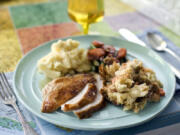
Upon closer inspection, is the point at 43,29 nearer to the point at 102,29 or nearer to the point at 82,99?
the point at 102,29

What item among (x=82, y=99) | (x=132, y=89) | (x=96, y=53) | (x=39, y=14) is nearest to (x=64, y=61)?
(x=96, y=53)

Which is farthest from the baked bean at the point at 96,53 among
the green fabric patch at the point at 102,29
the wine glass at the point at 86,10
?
the green fabric patch at the point at 102,29

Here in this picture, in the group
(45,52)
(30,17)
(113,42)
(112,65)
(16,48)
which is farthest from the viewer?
(30,17)

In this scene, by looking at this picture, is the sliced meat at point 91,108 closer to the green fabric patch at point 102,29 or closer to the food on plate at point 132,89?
the food on plate at point 132,89

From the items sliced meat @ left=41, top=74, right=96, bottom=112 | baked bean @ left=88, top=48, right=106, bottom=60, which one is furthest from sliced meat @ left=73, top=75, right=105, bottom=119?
baked bean @ left=88, top=48, right=106, bottom=60

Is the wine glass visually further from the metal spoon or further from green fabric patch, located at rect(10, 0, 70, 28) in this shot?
green fabric patch, located at rect(10, 0, 70, 28)

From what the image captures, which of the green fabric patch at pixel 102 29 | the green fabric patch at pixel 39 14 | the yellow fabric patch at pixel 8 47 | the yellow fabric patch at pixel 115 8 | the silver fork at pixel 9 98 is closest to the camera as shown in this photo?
the silver fork at pixel 9 98

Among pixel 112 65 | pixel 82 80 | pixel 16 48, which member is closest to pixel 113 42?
pixel 112 65

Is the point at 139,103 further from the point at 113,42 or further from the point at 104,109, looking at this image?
the point at 113,42
